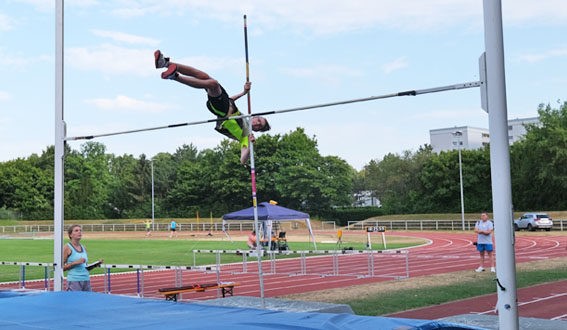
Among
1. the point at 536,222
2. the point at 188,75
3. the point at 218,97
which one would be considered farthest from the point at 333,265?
the point at 536,222

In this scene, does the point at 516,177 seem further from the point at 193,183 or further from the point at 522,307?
the point at 522,307

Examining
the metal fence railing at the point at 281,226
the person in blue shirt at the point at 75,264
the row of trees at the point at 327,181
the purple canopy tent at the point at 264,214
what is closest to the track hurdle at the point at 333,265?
the purple canopy tent at the point at 264,214

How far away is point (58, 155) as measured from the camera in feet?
29.5

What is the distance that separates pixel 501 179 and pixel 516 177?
52120 mm

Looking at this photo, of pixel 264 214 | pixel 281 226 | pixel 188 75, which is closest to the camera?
pixel 188 75

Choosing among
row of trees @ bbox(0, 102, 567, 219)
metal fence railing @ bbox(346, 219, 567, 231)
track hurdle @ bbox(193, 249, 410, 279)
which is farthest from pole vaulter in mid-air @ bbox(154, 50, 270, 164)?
metal fence railing @ bbox(346, 219, 567, 231)

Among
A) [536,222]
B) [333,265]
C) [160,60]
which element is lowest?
[333,265]

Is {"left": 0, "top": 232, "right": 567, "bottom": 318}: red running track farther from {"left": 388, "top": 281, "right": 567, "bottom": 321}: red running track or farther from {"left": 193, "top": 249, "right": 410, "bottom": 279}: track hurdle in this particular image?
{"left": 388, "top": 281, "right": 567, "bottom": 321}: red running track

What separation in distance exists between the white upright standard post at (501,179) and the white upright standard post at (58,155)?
236 inches

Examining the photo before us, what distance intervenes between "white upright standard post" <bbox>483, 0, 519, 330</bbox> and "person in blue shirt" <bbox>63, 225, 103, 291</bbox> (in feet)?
17.6

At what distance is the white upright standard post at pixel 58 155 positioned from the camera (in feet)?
28.6

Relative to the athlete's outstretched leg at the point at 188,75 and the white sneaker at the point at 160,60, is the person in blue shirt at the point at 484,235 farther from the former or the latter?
the white sneaker at the point at 160,60

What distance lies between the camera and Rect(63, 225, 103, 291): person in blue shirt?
812 centimetres

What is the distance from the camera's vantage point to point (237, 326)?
4652 millimetres
